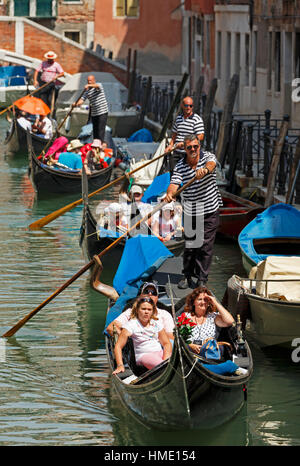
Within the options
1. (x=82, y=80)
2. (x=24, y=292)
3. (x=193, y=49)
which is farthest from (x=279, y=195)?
(x=193, y=49)

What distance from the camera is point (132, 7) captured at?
23734 millimetres

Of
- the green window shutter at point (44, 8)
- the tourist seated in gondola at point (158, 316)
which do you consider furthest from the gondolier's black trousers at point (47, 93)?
the green window shutter at point (44, 8)

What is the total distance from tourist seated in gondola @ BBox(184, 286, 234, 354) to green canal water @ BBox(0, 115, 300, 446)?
0.35 metres

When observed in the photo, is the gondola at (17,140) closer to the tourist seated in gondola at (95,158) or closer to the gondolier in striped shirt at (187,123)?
the tourist seated in gondola at (95,158)

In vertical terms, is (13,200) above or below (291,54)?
below

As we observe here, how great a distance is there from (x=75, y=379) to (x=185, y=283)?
945 millimetres

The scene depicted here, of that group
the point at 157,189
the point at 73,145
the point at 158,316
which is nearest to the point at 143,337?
the point at 158,316

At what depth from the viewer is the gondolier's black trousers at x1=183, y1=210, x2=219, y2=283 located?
5.81 m

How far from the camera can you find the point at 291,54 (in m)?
13.2

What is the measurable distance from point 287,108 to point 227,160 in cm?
259

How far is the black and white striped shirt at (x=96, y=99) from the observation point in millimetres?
10766

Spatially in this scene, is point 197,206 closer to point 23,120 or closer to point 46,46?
point 23,120

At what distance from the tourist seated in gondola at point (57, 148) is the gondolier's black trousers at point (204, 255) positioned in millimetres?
5014

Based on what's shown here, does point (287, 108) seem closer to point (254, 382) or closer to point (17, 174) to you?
point (17, 174)
